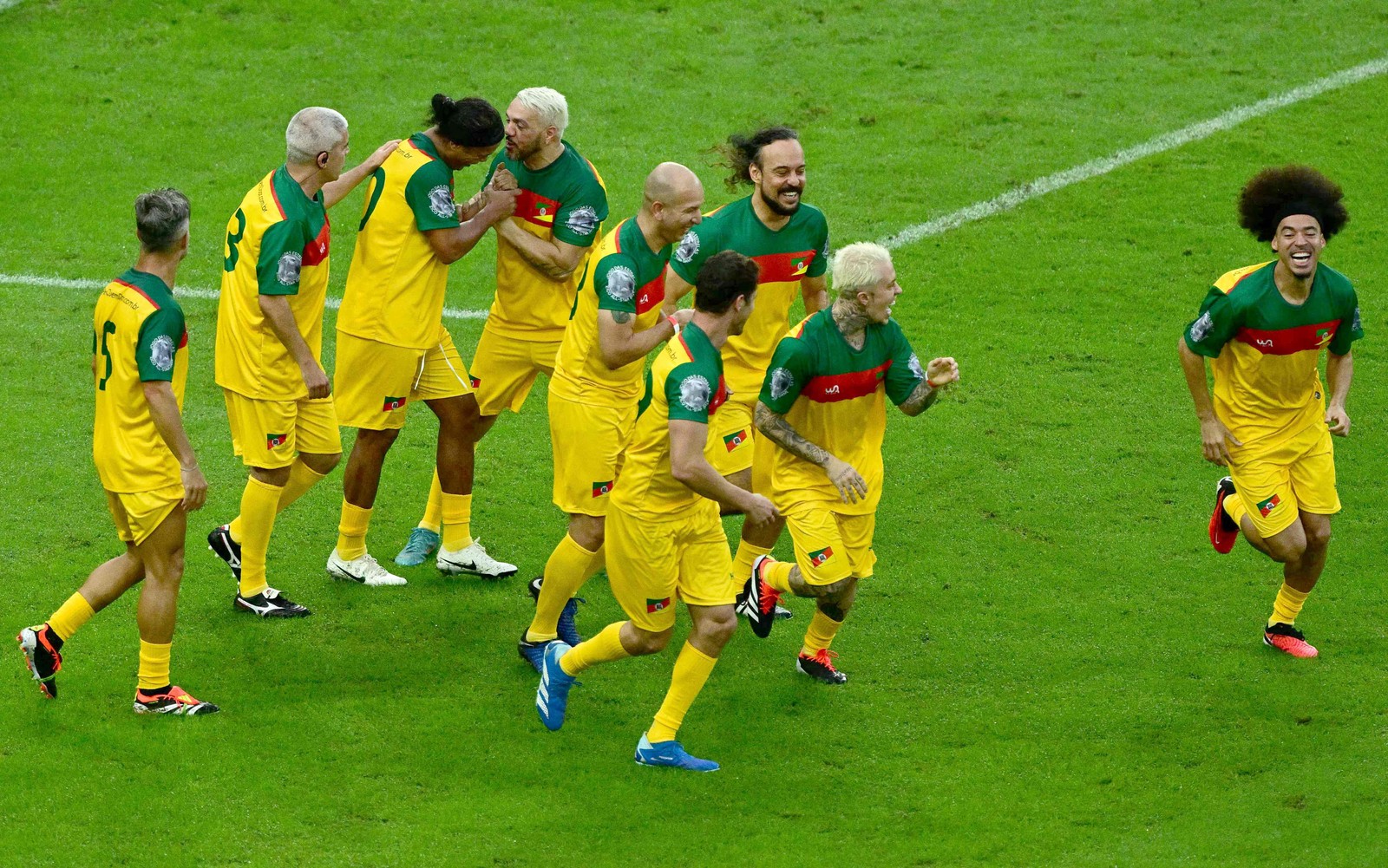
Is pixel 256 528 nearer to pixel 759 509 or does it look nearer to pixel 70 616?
Answer: pixel 70 616

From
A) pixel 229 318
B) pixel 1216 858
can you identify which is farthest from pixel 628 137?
pixel 1216 858

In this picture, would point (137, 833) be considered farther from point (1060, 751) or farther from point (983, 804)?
point (1060, 751)

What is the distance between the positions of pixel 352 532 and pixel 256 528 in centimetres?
60

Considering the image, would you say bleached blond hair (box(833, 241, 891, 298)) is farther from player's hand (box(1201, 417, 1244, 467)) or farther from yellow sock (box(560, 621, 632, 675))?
player's hand (box(1201, 417, 1244, 467))

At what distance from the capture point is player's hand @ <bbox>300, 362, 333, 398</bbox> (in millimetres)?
7754

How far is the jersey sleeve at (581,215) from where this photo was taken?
8.30 meters

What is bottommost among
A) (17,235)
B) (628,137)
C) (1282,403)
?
(17,235)

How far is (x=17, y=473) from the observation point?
9.51 metres

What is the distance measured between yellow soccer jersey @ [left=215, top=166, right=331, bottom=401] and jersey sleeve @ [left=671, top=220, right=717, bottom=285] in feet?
5.79

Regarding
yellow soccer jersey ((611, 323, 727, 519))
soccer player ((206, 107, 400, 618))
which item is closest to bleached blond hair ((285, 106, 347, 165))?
soccer player ((206, 107, 400, 618))

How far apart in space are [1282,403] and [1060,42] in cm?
905

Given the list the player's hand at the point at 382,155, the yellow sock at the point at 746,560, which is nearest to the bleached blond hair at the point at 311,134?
the player's hand at the point at 382,155

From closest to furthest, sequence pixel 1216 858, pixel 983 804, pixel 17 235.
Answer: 1. pixel 1216 858
2. pixel 983 804
3. pixel 17 235

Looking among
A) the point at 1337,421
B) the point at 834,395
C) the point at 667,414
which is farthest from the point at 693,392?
the point at 1337,421
